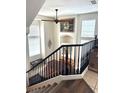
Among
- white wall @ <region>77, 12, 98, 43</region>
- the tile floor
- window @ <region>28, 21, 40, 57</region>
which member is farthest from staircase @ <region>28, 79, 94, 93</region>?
window @ <region>28, 21, 40, 57</region>

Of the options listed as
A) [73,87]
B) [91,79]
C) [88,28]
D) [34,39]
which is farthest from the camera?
[34,39]

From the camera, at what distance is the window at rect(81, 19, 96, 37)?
7.15 metres

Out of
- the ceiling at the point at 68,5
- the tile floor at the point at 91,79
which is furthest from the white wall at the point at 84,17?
the tile floor at the point at 91,79

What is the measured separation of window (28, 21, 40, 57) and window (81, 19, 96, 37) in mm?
2884

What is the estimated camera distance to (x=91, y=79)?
3262 millimetres

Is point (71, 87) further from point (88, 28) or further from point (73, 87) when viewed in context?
point (88, 28)

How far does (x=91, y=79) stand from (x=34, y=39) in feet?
18.1

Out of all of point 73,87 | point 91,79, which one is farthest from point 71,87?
point 91,79

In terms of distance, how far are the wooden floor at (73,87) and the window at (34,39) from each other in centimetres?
511
